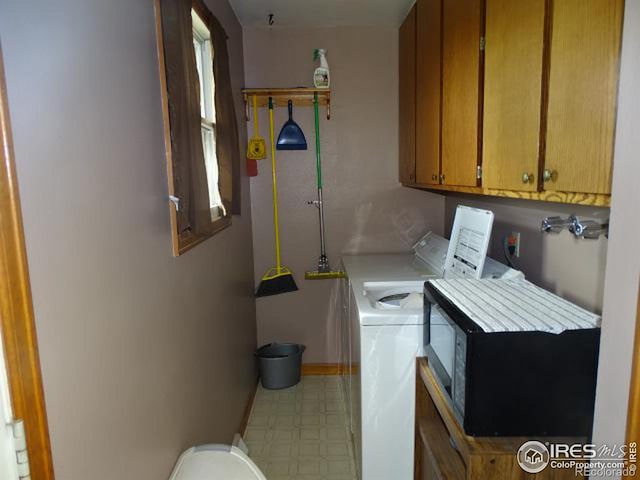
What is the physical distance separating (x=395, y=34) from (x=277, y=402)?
2.65 m

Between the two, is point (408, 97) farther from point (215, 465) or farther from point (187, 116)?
point (215, 465)

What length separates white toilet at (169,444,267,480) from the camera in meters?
1.37

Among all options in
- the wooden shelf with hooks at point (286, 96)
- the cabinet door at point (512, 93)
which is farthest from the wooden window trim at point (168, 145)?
the wooden shelf with hooks at point (286, 96)

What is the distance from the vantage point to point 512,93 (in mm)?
1306

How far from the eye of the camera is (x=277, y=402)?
289cm

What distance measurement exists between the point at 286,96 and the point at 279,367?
6.14 feet

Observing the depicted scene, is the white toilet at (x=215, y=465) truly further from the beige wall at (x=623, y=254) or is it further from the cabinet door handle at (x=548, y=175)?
the cabinet door handle at (x=548, y=175)

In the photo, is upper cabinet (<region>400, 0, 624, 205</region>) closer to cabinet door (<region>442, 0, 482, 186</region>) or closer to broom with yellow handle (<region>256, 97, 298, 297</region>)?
cabinet door (<region>442, 0, 482, 186</region>)

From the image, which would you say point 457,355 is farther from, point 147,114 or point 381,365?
point 147,114

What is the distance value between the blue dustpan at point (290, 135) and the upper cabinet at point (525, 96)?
3.51 feet

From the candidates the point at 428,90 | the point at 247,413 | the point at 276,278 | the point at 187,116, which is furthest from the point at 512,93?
the point at 247,413

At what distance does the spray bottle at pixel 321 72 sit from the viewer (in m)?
2.77

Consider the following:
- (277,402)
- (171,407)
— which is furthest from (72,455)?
(277,402)

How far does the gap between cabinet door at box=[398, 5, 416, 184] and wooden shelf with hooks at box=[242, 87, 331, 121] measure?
0.50 m
